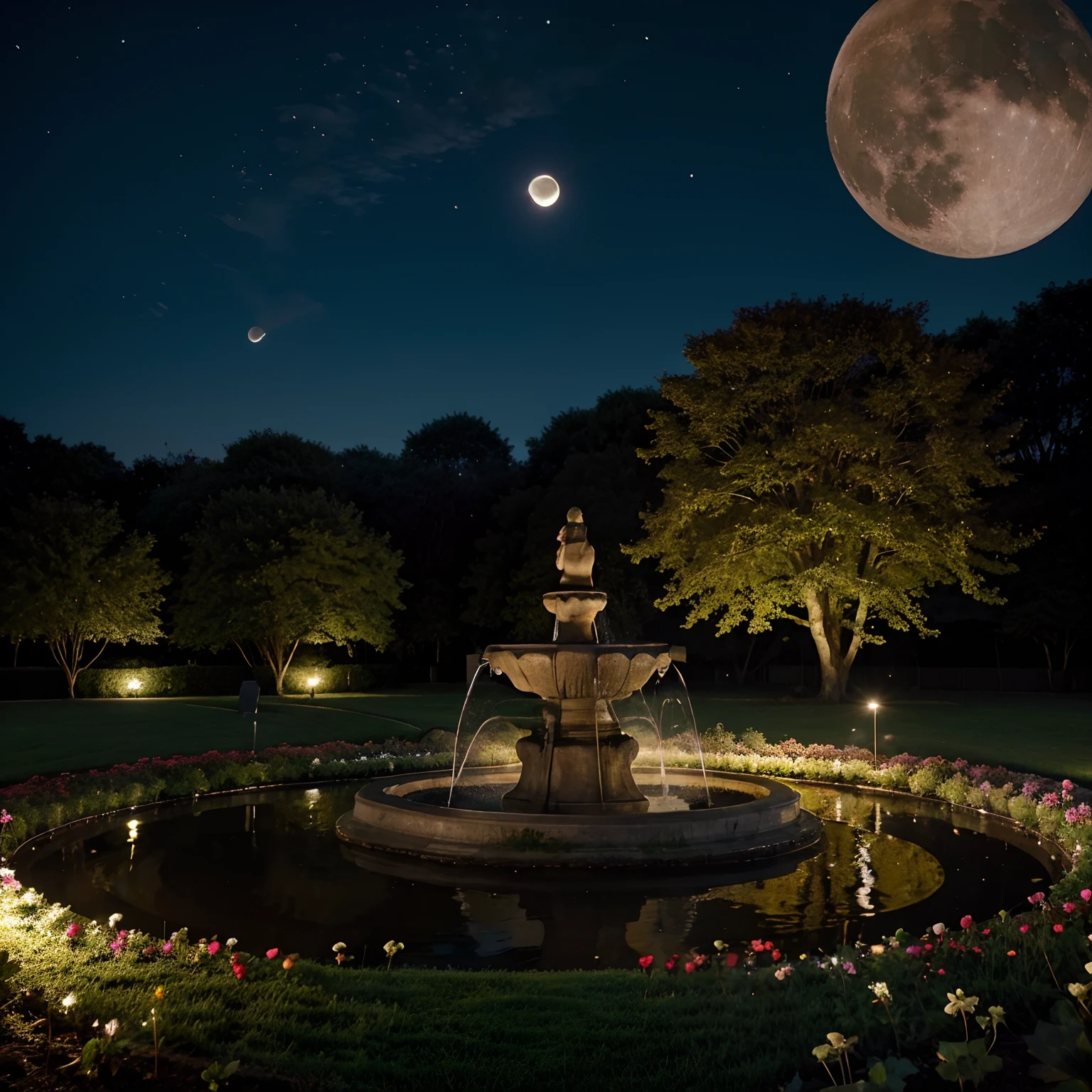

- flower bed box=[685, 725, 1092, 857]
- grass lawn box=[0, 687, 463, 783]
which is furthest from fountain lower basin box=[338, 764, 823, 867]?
grass lawn box=[0, 687, 463, 783]

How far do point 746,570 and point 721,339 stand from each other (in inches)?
289

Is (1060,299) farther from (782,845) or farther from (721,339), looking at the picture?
(782,845)

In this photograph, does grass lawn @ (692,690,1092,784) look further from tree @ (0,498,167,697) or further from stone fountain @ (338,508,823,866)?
tree @ (0,498,167,697)

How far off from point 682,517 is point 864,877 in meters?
22.0

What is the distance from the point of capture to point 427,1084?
469cm

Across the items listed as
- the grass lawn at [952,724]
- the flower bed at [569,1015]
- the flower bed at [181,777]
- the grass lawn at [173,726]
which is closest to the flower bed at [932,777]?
the grass lawn at [952,724]

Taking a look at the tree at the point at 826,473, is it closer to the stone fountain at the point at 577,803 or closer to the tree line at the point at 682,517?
the tree line at the point at 682,517

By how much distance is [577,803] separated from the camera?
41.2ft

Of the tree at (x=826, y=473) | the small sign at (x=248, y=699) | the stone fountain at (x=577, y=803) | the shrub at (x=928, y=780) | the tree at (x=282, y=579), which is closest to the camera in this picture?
the stone fountain at (x=577, y=803)

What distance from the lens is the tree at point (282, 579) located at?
41.3 metres

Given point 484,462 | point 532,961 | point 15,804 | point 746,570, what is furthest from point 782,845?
point 484,462

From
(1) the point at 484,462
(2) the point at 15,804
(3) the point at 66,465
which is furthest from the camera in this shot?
(1) the point at 484,462

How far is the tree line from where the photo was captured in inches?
1195

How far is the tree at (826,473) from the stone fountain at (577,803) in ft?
54.6
